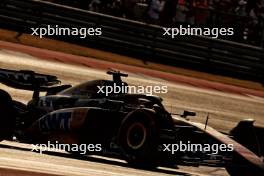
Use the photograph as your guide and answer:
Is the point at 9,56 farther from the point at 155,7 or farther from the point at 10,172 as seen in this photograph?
the point at 10,172

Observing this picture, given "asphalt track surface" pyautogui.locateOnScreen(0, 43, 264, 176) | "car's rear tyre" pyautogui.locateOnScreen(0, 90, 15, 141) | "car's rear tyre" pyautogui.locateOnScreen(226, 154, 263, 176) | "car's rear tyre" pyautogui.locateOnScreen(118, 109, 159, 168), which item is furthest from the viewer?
"asphalt track surface" pyautogui.locateOnScreen(0, 43, 264, 176)

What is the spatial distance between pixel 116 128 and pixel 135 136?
364 millimetres

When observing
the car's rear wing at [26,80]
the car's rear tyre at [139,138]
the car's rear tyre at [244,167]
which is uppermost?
the car's rear wing at [26,80]

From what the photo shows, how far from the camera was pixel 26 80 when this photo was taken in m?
9.86

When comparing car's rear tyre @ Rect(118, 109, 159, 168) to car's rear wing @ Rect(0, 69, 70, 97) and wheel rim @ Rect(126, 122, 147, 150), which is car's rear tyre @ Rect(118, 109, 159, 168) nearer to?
wheel rim @ Rect(126, 122, 147, 150)

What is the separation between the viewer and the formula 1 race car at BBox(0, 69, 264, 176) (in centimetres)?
934

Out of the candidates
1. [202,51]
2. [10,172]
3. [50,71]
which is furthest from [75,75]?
[10,172]

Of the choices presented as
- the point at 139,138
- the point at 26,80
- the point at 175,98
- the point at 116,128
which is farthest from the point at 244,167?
the point at 175,98

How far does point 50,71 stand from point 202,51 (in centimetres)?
728

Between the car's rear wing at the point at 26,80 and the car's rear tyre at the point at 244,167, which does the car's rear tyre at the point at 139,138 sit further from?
the car's rear wing at the point at 26,80

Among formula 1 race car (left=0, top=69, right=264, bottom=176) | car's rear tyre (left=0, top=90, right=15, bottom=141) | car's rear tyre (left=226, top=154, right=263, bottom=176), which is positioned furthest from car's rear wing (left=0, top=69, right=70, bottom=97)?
car's rear tyre (left=226, top=154, right=263, bottom=176)

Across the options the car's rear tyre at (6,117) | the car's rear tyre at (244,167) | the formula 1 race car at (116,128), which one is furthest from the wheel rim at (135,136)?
the car's rear tyre at (6,117)

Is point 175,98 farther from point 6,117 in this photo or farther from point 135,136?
point 6,117

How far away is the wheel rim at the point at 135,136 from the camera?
9.32 metres
